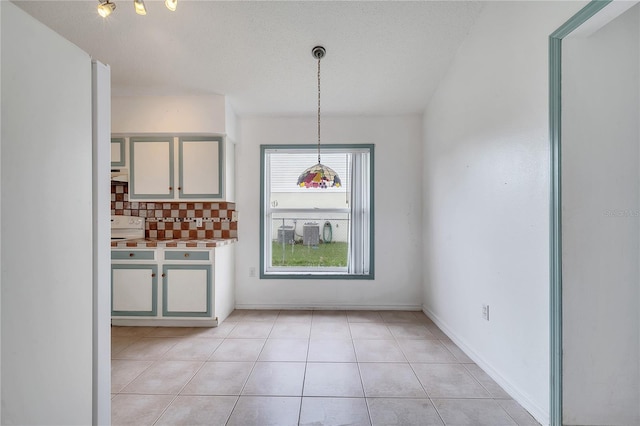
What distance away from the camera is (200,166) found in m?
3.25

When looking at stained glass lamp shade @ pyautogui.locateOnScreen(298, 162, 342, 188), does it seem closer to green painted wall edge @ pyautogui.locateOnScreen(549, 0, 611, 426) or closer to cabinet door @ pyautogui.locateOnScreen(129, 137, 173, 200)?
green painted wall edge @ pyautogui.locateOnScreen(549, 0, 611, 426)

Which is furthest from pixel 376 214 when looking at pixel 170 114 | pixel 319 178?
pixel 170 114

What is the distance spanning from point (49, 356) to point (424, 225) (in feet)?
11.1

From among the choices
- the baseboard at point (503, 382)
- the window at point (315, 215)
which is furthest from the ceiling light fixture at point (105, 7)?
the baseboard at point (503, 382)

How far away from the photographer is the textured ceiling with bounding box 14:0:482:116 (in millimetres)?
2279

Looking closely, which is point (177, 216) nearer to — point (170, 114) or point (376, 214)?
point (170, 114)

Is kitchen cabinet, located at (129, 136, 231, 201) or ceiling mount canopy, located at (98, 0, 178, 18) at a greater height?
ceiling mount canopy, located at (98, 0, 178, 18)

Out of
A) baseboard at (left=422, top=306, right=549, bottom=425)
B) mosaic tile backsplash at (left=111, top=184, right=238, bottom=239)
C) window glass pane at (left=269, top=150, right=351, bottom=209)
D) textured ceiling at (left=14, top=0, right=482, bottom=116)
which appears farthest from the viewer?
window glass pane at (left=269, top=150, right=351, bottom=209)

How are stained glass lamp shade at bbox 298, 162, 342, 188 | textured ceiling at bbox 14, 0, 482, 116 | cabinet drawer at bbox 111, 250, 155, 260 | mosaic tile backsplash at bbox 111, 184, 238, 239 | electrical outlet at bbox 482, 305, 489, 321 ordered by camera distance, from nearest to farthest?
electrical outlet at bbox 482, 305, 489, 321 → textured ceiling at bbox 14, 0, 482, 116 → stained glass lamp shade at bbox 298, 162, 342, 188 → cabinet drawer at bbox 111, 250, 155, 260 → mosaic tile backsplash at bbox 111, 184, 238, 239

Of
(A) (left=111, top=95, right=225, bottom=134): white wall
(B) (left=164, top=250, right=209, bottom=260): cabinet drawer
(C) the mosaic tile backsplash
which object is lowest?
(B) (left=164, top=250, right=209, bottom=260): cabinet drawer

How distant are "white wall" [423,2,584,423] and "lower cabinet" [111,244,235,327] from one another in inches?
94.8

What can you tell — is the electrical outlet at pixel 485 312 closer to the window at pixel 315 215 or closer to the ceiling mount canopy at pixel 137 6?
the window at pixel 315 215

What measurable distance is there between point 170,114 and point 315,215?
6.61 ft

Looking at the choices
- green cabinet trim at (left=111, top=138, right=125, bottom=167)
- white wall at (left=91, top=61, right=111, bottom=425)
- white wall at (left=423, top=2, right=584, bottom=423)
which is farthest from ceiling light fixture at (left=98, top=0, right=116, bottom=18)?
white wall at (left=423, top=2, right=584, bottom=423)
